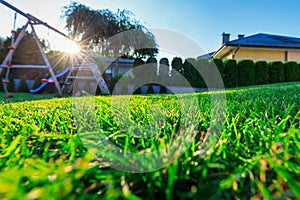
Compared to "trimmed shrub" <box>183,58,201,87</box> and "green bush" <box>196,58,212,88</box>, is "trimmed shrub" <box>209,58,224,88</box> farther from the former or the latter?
"trimmed shrub" <box>183,58,201,87</box>

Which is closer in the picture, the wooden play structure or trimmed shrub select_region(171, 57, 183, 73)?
the wooden play structure

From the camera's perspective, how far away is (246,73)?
13.7 m

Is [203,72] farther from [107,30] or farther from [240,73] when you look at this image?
[107,30]

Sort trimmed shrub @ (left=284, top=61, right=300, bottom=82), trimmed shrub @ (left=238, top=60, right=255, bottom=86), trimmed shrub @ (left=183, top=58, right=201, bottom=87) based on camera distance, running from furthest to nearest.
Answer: trimmed shrub @ (left=183, top=58, right=201, bottom=87) < trimmed shrub @ (left=284, top=61, right=300, bottom=82) < trimmed shrub @ (left=238, top=60, right=255, bottom=86)

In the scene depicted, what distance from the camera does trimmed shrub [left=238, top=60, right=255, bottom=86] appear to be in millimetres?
13648

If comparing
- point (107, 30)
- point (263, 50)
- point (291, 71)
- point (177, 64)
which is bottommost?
point (291, 71)

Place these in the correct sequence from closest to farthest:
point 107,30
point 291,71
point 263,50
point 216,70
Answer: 1. point 216,70
2. point 291,71
3. point 263,50
4. point 107,30

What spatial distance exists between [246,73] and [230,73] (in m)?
1.03

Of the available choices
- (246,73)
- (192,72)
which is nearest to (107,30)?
(192,72)

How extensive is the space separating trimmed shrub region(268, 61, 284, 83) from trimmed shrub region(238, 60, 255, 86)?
1283mm

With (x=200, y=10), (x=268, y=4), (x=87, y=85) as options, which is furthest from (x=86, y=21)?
(x=268, y=4)

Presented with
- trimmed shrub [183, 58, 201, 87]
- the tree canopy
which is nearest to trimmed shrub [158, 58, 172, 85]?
trimmed shrub [183, 58, 201, 87]

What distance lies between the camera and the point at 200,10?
428 inches

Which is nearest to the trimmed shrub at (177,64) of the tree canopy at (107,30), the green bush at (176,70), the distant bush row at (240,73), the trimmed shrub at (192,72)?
the green bush at (176,70)
